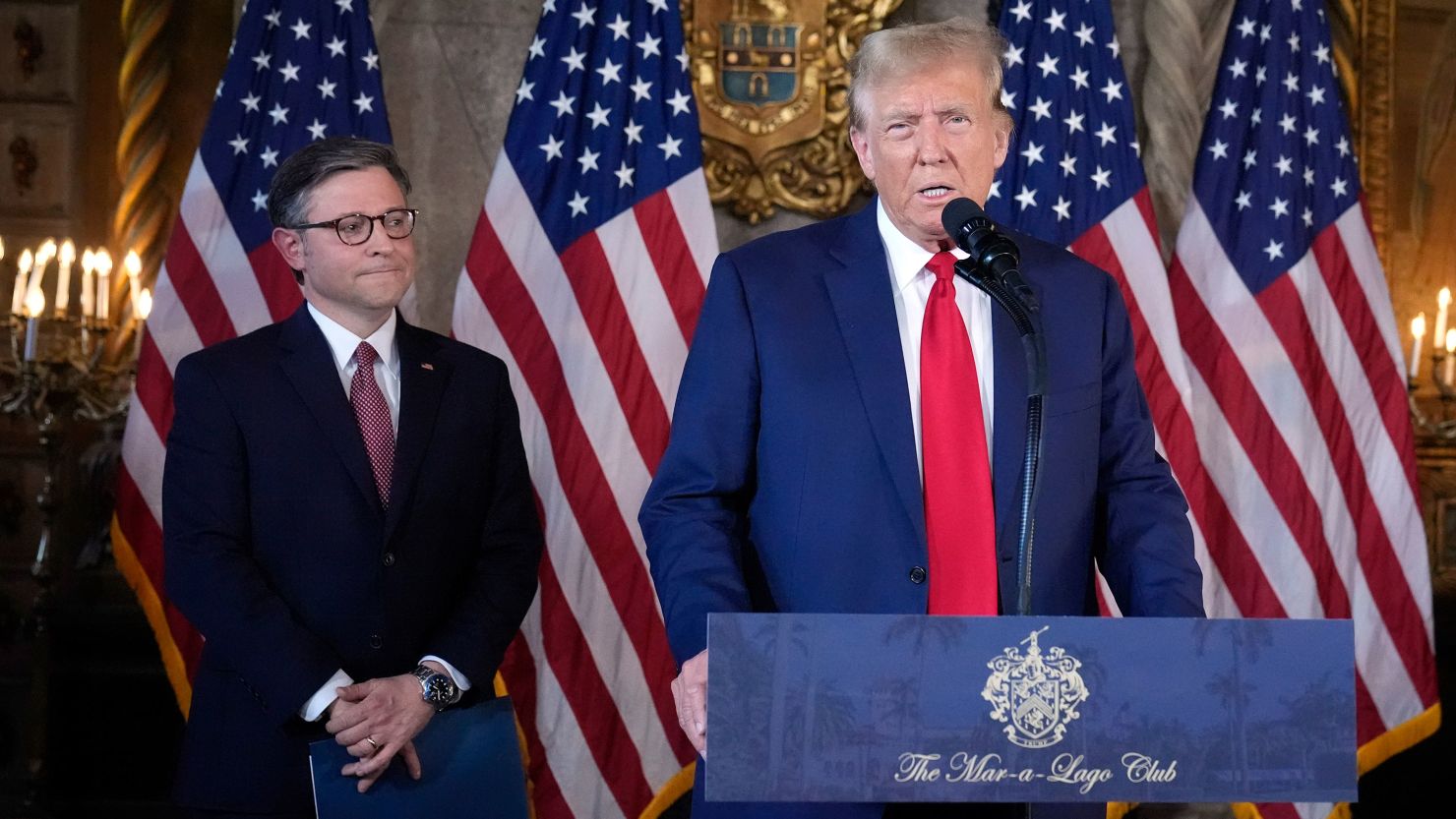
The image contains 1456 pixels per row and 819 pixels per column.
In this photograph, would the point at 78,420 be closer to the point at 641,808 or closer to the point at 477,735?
the point at 641,808

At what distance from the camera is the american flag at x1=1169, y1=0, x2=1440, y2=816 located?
4059 millimetres

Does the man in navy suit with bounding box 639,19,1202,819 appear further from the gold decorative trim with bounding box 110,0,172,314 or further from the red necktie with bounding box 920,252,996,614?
the gold decorative trim with bounding box 110,0,172,314

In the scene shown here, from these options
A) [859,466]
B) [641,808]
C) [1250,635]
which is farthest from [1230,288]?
[1250,635]

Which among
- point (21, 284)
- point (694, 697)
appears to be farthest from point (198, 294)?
point (694, 697)

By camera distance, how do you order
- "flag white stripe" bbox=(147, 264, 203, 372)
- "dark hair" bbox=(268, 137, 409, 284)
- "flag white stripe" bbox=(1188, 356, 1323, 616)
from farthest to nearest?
"flag white stripe" bbox=(1188, 356, 1323, 616) → "flag white stripe" bbox=(147, 264, 203, 372) → "dark hair" bbox=(268, 137, 409, 284)

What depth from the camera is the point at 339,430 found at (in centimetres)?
259

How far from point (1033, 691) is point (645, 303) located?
2.76 meters

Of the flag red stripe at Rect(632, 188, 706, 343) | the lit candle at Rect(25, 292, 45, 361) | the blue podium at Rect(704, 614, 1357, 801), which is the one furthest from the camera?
the flag red stripe at Rect(632, 188, 706, 343)

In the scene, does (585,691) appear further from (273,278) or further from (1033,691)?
(1033,691)

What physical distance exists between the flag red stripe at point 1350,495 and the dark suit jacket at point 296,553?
8.35 feet

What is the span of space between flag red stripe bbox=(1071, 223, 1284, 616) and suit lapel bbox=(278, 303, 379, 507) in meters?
2.26

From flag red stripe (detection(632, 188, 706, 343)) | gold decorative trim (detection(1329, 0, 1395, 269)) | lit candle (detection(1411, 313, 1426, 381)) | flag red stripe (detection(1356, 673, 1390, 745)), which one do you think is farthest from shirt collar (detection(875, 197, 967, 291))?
gold decorative trim (detection(1329, 0, 1395, 269))

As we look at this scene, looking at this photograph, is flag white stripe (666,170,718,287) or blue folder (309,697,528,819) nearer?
blue folder (309,697,528,819)

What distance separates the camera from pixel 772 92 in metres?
4.28
